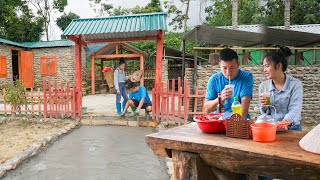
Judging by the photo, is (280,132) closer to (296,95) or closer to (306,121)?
(296,95)

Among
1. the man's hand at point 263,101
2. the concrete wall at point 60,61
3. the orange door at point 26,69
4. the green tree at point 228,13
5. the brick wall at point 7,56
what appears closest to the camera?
the man's hand at point 263,101

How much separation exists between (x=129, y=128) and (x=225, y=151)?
5.94m

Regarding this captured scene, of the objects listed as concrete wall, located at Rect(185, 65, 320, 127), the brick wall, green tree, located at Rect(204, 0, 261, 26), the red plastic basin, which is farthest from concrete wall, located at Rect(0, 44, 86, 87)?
the red plastic basin

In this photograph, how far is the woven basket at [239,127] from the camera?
6.42 ft

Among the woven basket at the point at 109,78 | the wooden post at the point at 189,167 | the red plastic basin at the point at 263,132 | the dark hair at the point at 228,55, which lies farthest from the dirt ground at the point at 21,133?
the woven basket at the point at 109,78

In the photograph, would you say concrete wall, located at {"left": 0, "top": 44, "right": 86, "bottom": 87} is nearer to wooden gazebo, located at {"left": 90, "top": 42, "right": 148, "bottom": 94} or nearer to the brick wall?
the brick wall

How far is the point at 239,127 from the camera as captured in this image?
1973 millimetres

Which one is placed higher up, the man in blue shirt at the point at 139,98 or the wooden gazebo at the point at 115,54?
the wooden gazebo at the point at 115,54

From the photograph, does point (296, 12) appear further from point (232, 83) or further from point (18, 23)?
point (232, 83)

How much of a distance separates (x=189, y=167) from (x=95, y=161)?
3228 mm

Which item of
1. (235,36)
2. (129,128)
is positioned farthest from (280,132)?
(235,36)

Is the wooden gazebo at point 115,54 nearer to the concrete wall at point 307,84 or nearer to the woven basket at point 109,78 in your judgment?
the woven basket at point 109,78

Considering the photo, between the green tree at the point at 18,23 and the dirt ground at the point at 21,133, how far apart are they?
14.7m

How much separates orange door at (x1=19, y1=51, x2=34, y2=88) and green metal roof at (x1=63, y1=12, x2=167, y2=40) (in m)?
11.4
